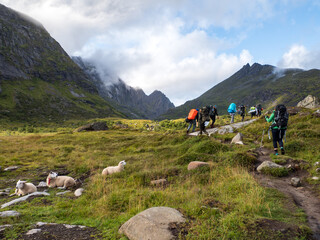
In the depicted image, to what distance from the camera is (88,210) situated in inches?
247

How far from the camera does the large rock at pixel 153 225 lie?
13.9 ft

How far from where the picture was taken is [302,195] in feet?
22.7

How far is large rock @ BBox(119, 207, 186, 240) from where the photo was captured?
167 inches

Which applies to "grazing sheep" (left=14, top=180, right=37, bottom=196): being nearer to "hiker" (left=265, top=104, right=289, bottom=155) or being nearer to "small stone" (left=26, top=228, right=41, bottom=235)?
"small stone" (left=26, top=228, right=41, bottom=235)

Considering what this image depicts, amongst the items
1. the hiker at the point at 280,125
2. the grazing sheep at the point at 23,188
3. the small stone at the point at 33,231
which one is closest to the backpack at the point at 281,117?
the hiker at the point at 280,125

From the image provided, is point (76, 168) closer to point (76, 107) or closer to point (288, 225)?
point (288, 225)

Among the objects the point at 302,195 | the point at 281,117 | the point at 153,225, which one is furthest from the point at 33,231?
the point at 281,117

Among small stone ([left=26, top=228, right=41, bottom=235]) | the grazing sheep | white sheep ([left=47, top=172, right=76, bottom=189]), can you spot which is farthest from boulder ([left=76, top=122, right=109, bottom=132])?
small stone ([left=26, top=228, right=41, bottom=235])

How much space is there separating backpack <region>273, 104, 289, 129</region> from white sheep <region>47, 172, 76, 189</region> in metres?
13.9

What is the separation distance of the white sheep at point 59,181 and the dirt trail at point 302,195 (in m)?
9.91

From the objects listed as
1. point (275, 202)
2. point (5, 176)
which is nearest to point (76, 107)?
point (5, 176)

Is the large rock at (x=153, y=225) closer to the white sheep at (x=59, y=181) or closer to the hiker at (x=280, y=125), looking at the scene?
the white sheep at (x=59, y=181)

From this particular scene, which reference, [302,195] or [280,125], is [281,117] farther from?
[302,195]

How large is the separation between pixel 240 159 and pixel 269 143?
680cm
